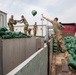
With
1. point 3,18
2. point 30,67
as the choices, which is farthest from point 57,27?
point 30,67

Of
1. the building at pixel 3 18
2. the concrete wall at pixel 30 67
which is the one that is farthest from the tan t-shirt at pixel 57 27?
the concrete wall at pixel 30 67

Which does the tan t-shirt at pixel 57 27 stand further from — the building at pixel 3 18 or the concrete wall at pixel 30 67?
the concrete wall at pixel 30 67

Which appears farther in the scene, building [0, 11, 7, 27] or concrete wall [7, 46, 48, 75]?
building [0, 11, 7, 27]

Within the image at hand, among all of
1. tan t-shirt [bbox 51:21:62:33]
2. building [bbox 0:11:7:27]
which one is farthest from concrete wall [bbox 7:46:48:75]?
building [bbox 0:11:7:27]

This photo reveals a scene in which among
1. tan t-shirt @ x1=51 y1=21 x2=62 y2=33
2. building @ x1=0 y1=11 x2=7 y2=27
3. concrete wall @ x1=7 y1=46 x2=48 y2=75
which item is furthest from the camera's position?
building @ x1=0 y1=11 x2=7 y2=27

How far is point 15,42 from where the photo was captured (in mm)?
5219

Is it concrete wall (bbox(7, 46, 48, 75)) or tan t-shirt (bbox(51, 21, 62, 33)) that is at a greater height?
tan t-shirt (bbox(51, 21, 62, 33))

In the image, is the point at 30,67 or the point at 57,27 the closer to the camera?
the point at 30,67

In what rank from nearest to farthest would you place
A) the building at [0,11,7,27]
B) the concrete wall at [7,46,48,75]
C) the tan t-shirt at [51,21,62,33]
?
the concrete wall at [7,46,48,75] < the tan t-shirt at [51,21,62,33] < the building at [0,11,7,27]

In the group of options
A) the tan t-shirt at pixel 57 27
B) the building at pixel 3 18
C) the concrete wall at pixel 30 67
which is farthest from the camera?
the building at pixel 3 18

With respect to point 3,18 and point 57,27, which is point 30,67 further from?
point 3,18

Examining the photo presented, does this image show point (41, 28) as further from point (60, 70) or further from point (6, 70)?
point (6, 70)

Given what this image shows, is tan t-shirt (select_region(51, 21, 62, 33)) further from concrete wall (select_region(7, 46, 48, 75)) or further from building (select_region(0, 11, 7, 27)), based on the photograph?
concrete wall (select_region(7, 46, 48, 75))

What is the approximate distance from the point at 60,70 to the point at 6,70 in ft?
8.98
